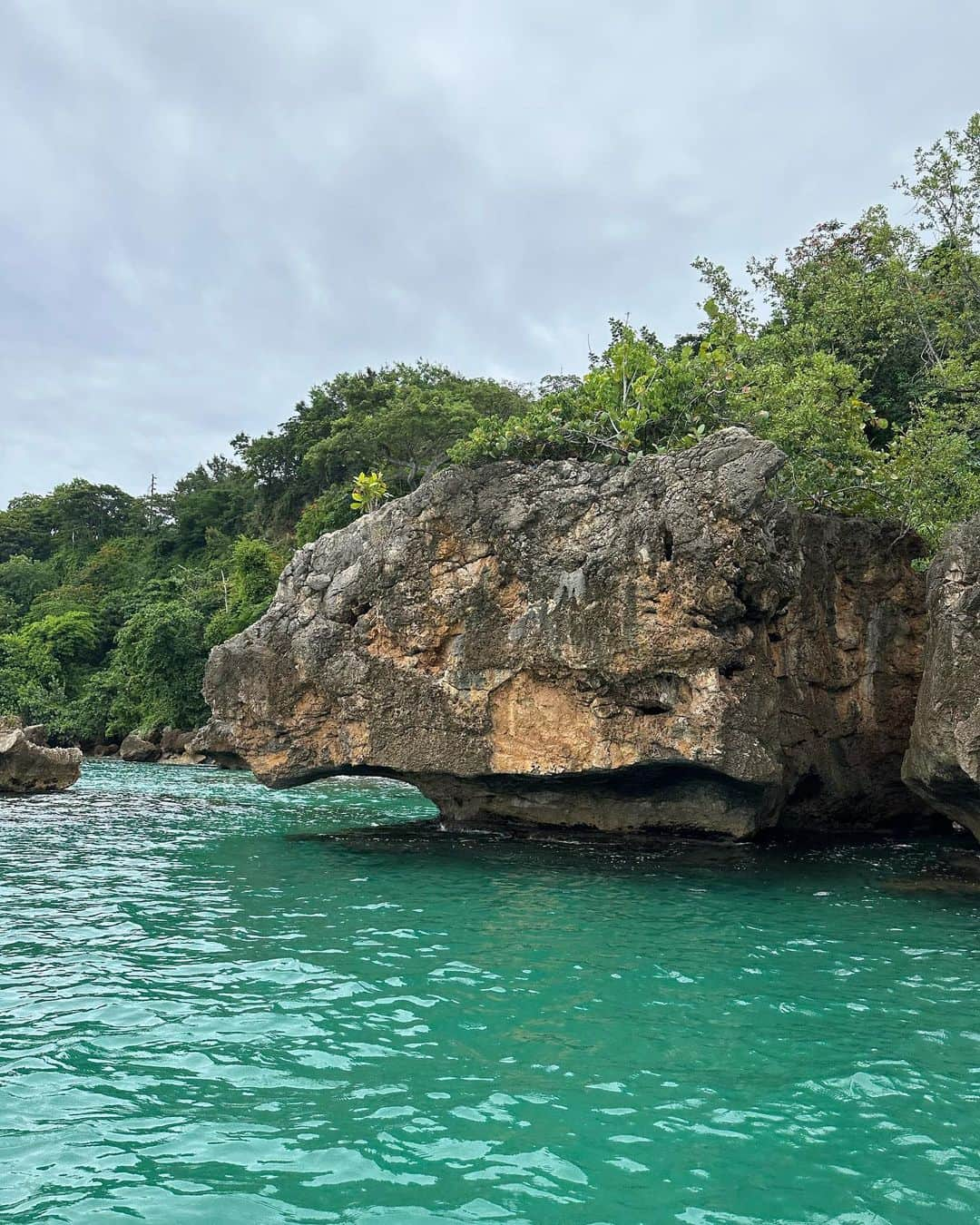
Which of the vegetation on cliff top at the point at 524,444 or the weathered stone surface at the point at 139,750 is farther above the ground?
the vegetation on cliff top at the point at 524,444

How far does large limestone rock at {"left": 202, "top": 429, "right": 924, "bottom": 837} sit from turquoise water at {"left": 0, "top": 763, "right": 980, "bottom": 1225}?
2.72 metres

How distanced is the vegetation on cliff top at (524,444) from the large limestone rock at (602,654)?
206cm

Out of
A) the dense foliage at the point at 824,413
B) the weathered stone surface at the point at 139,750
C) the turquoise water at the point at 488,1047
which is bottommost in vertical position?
the turquoise water at the point at 488,1047

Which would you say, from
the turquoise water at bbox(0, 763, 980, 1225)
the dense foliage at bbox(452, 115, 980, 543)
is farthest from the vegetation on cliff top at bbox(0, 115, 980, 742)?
the turquoise water at bbox(0, 763, 980, 1225)

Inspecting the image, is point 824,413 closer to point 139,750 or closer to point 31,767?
point 31,767

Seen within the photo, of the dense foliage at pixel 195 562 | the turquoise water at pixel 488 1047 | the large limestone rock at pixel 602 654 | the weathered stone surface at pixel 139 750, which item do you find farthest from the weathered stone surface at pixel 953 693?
the weathered stone surface at pixel 139 750

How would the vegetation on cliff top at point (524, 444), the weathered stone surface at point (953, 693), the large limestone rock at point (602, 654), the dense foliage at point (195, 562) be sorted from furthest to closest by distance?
1. the dense foliage at point (195, 562)
2. the vegetation on cliff top at point (524, 444)
3. the large limestone rock at point (602, 654)
4. the weathered stone surface at point (953, 693)

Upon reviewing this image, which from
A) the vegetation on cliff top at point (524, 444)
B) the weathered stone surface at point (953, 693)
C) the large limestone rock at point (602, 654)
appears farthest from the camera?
the vegetation on cliff top at point (524, 444)

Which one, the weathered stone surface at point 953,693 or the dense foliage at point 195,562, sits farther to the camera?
the dense foliage at point 195,562

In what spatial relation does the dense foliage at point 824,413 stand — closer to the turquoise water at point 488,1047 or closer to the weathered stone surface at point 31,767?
the turquoise water at point 488,1047

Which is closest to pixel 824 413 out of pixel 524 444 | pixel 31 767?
pixel 524 444

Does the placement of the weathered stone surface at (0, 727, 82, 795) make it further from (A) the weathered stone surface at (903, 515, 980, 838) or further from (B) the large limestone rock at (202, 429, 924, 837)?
(A) the weathered stone surface at (903, 515, 980, 838)

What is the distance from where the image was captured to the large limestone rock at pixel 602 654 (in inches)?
618

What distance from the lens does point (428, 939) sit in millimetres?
10906
